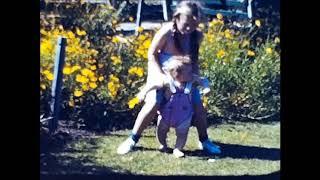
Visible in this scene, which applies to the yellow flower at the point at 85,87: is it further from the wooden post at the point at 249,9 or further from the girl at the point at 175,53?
the wooden post at the point at 249,9

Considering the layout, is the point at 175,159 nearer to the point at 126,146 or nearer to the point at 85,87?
the point at 126,146

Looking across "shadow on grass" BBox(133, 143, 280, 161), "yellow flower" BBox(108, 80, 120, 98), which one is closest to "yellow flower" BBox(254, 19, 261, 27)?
"shadow on grass" BBox(133, 143, 280, 161)

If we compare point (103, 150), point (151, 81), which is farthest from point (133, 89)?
point (103, 150)

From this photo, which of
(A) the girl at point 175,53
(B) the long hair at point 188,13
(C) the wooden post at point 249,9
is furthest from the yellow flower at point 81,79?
(C) the wooden post at point 249,9

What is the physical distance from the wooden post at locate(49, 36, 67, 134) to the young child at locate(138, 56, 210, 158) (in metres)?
0.29

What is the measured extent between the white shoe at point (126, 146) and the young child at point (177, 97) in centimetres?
10

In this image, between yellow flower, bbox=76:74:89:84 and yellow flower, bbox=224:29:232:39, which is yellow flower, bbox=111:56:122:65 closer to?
yellow flower, bbox=76:74:89:84

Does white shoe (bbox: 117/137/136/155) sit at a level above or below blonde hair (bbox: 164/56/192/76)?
below

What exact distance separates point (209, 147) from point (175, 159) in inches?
5.0

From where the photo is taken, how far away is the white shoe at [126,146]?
7.14ft

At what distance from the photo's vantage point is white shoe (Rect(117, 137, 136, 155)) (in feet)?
7.14

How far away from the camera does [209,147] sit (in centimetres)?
218
